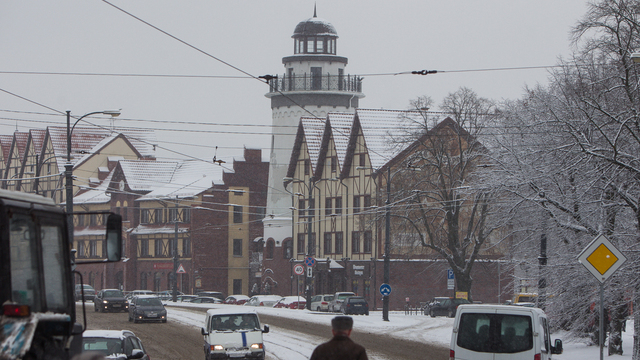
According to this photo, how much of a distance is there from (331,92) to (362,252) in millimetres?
14988

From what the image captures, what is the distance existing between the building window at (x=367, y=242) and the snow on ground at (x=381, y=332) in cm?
1465

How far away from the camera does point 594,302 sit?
23.0 meters

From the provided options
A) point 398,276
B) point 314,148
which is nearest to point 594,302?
point 398,276

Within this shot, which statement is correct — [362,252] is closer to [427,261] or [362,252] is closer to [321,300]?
[427,261]

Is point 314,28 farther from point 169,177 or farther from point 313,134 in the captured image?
point 169,177

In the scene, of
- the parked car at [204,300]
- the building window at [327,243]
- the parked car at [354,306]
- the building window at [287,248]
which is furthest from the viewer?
the building window at [287,248]

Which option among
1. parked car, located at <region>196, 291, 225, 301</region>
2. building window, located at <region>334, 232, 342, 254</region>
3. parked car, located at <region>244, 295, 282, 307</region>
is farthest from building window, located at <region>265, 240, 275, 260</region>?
parked car, located at <region>244, 295, 282, 307</region>

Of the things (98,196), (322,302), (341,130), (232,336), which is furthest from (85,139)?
(232,336)

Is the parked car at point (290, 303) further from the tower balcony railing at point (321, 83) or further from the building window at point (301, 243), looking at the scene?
the tower balcony railing at point (321, 83)

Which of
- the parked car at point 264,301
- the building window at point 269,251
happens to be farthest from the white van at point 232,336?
the building window at point 269,251

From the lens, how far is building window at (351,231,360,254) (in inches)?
2559

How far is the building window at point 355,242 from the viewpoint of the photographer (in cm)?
6500

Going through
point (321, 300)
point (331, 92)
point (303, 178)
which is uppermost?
point (331, 92)

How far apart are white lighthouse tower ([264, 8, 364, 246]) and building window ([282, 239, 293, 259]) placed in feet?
1.39
